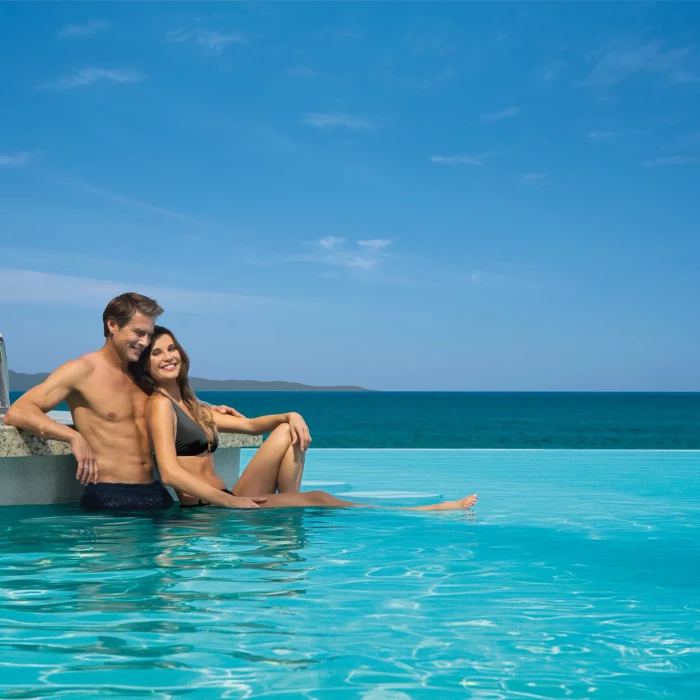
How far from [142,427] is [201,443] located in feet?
1.21

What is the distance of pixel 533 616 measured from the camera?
9.83ft

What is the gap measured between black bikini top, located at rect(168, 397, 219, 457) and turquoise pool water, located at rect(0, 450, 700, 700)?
0.38m

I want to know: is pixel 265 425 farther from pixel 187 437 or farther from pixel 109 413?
pixel 109 413

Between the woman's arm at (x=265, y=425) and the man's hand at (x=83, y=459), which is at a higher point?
the woman's arm at (x=265, y=425)

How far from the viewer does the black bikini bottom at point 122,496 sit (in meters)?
4.90

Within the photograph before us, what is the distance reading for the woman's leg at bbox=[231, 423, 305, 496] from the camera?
5305 millimetres

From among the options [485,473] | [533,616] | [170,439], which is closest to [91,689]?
[533,616]

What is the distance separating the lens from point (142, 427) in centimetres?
496

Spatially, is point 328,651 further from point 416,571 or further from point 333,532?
point 333,532

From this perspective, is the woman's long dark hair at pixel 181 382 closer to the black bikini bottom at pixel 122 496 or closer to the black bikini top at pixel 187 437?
the black bikini top at pixel 187 437

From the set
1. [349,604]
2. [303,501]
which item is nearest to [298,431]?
[303,501]

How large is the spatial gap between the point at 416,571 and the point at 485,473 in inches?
214

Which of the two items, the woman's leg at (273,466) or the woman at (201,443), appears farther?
the woman's leg at (273,466)

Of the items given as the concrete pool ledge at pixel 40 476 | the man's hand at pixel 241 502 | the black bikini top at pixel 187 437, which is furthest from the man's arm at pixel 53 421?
the man's hand at pixel 241 502
